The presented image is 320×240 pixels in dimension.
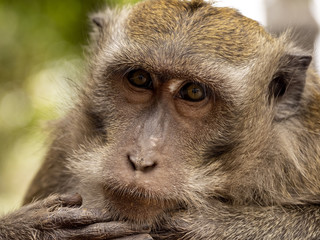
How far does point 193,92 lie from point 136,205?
1.11 meters

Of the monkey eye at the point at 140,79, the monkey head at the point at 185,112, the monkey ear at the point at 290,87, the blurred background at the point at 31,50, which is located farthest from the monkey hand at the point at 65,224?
the blurred background at the point at 31,50

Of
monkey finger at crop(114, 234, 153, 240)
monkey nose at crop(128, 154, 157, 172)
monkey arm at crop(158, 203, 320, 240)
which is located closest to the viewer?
monkey nose at crop(128, 154, 157, 172)

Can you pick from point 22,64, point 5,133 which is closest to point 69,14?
point 22,64

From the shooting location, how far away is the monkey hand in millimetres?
3881

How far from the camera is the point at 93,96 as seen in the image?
4660 millimetres

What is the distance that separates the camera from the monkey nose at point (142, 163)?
12.0ft

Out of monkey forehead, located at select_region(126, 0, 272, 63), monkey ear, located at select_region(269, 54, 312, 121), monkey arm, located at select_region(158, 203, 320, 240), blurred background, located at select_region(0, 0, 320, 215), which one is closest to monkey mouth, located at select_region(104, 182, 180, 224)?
monkey arm, located at select_region(158, 203, 320, 240)

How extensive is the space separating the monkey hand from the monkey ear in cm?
175

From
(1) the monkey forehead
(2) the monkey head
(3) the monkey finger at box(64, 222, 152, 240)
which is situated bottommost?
(3) the monkey finger at box(64, 222, 152, 240)

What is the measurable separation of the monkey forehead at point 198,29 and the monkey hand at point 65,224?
1508mm

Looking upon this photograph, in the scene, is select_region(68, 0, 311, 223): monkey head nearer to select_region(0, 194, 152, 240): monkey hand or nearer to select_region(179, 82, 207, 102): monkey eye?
select_region(179, 82, 207, 102): monkey eye

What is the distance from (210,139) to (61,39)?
747cm

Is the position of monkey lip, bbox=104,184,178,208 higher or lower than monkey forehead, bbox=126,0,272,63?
lower

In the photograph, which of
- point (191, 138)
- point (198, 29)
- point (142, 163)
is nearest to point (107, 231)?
point (142, 163)
